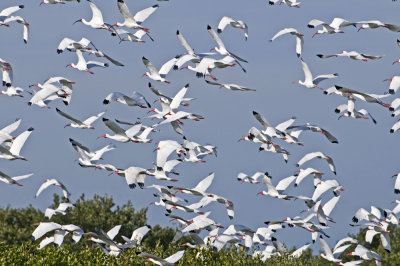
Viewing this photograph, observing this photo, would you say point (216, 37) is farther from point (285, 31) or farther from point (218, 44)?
point (285, 31)

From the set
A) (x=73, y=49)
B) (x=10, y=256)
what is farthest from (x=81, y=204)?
(x=10, y=256)

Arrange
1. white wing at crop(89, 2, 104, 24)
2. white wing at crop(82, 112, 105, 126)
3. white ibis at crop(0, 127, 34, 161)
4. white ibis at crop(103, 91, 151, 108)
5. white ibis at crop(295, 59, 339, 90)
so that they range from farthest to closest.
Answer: white ibis at crop(295, 59, 339, 90) → white wing at crop(89, 2, 104, 24) → white wing at crop(82, 112, 105, 126) → white ibis at crop(103, 91, 151, 108) → white ibis at crop(0, 127, 34, 161)

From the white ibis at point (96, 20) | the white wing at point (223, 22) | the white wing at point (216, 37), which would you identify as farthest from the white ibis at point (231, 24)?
the white ibis at point (96, 20)

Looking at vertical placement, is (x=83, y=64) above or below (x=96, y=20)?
below

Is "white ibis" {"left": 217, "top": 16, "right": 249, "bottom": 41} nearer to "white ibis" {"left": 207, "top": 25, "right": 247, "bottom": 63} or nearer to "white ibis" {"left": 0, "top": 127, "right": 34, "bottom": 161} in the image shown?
"white ibis" {"left": 207, "top": 25, "right": 247, "bottom": 63}

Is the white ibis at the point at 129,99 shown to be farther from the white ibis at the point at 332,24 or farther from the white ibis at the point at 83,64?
the white ibis at the point at 332,24

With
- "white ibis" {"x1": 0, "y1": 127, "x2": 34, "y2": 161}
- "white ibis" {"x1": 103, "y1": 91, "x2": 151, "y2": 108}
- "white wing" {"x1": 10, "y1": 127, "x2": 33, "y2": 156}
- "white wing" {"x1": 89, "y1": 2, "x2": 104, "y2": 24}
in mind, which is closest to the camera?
"white ibis" {"x1": 0, "y1": 127, "x2": 34, "y2": 161}

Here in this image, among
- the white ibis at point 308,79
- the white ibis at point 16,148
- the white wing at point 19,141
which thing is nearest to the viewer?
the white ibis at point 16,148

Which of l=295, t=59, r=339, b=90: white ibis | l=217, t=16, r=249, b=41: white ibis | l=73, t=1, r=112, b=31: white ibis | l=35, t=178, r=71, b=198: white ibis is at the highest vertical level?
l=73, t=1, r=112, b=31: white ibis

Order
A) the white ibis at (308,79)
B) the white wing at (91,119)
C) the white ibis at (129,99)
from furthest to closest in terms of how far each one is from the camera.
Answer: the white ibis at (308,79)
the white wing at (91,119)
the white ibis at (129,99)

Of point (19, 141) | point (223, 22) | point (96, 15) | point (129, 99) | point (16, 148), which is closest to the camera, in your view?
point (16, 148)

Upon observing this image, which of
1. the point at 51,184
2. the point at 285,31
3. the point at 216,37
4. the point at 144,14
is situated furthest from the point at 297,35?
the point at 51,184

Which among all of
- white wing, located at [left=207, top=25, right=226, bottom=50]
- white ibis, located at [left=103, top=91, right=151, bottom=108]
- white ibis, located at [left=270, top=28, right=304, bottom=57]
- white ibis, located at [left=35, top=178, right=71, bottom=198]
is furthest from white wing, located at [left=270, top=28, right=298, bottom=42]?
white ibis, located at [left=35, top=178, right=71, bottom=198]

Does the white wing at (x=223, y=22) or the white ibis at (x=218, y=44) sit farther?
the white wing at (x=223, y=22)
